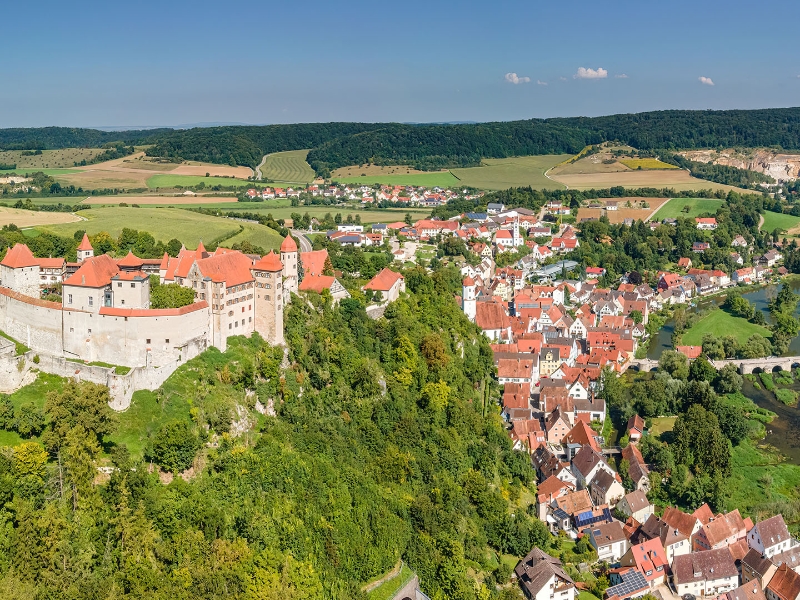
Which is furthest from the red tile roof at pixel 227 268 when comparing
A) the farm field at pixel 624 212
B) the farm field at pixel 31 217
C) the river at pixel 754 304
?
the farm field at pixel 624 212

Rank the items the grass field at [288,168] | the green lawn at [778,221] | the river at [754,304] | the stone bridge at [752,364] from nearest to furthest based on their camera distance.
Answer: the stone bridge at [752,364] < the river at [754,304] < the green lawn at [778,221] < the grass field at [288,168]

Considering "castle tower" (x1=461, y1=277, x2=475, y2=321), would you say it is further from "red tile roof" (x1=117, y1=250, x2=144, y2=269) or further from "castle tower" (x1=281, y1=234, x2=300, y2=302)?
"red tile roof" (x1=117, y1=250, x2=144, y2=269)

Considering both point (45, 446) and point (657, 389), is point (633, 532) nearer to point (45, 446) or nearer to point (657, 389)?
point (657, 389)

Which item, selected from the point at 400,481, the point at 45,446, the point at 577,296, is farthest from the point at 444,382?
the point at 577,296

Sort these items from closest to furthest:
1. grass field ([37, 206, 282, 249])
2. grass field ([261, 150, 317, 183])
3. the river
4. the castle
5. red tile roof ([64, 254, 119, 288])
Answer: the castle
red tile roof ([64, 254, 119, 288])
grass field ([37, 206, 282, 249])
the river
grass field ([261, 150, 317, 183])

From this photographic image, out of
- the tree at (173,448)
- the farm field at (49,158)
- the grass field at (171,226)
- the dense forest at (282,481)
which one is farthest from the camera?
the farm field at (49,158)

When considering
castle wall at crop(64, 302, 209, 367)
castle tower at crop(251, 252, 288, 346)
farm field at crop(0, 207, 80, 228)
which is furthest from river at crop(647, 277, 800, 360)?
farm field at crop(0, 207, 80, 228)

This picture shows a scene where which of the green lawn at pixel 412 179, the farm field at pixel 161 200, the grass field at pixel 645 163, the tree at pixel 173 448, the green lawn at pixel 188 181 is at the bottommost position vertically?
the tree at pixel 173 448

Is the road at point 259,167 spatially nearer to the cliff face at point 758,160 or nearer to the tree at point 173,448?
the cliff face at point 758,160
